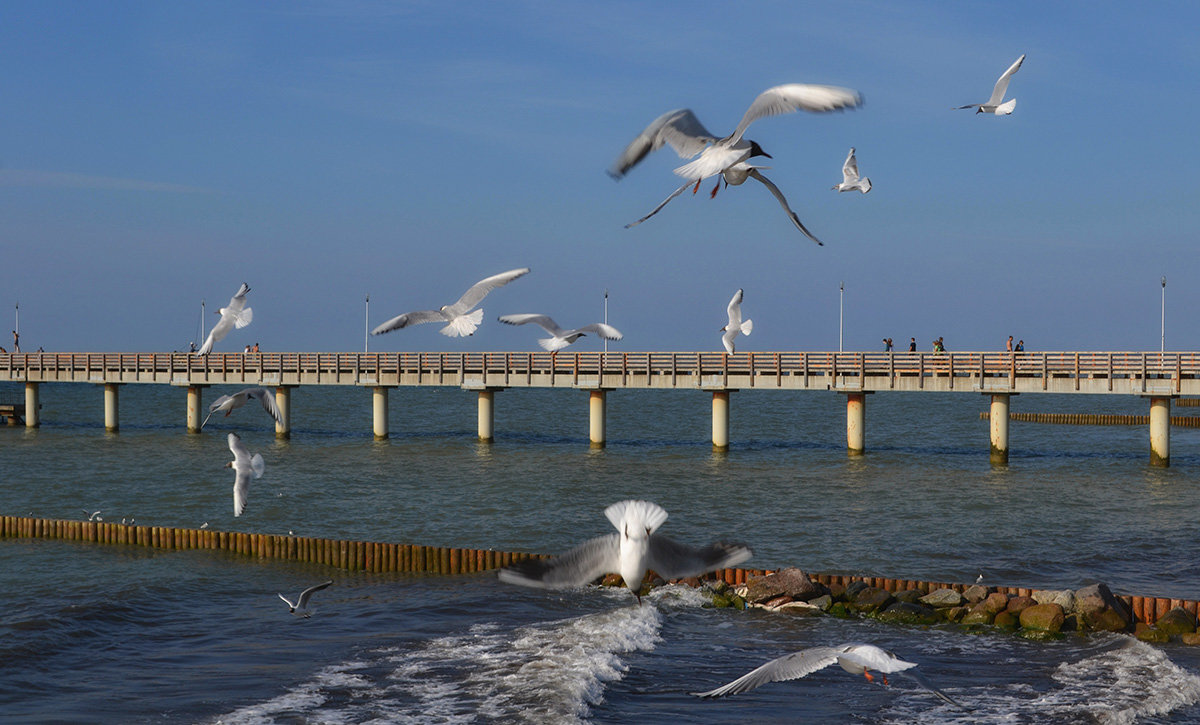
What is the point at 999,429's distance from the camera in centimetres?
4212

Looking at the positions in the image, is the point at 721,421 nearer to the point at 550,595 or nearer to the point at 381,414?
the point at 381,414

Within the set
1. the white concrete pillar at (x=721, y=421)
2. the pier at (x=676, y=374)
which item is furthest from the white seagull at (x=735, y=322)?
the white concrete pillar at (x=721, y=421)

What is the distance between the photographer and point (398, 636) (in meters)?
15.0

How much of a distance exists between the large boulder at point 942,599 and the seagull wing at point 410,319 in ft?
26.5

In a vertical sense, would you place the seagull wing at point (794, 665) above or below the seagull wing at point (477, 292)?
below

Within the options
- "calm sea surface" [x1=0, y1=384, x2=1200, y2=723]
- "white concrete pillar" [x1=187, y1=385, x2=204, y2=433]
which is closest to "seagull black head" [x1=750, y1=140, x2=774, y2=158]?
"calm sea surface" [x1=0, y1=384, x2=1200, y2=723]

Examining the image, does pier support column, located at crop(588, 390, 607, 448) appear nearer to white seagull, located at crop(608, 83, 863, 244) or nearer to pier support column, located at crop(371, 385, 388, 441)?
pier support column, located at crop(371, 385, 388, 441)

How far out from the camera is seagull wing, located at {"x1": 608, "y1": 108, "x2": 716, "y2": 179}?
952 centimetres

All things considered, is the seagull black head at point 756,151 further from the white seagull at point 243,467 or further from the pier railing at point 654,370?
the pier railing at point 654,370

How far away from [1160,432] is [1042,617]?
28434mm

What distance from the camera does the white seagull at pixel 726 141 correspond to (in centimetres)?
847

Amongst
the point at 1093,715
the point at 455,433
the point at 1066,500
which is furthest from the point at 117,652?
the point at 455,433

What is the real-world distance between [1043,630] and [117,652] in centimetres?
1190

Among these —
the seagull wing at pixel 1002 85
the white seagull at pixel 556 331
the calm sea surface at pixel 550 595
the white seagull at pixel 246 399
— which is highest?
the seagull wing at pixel 1002 85
